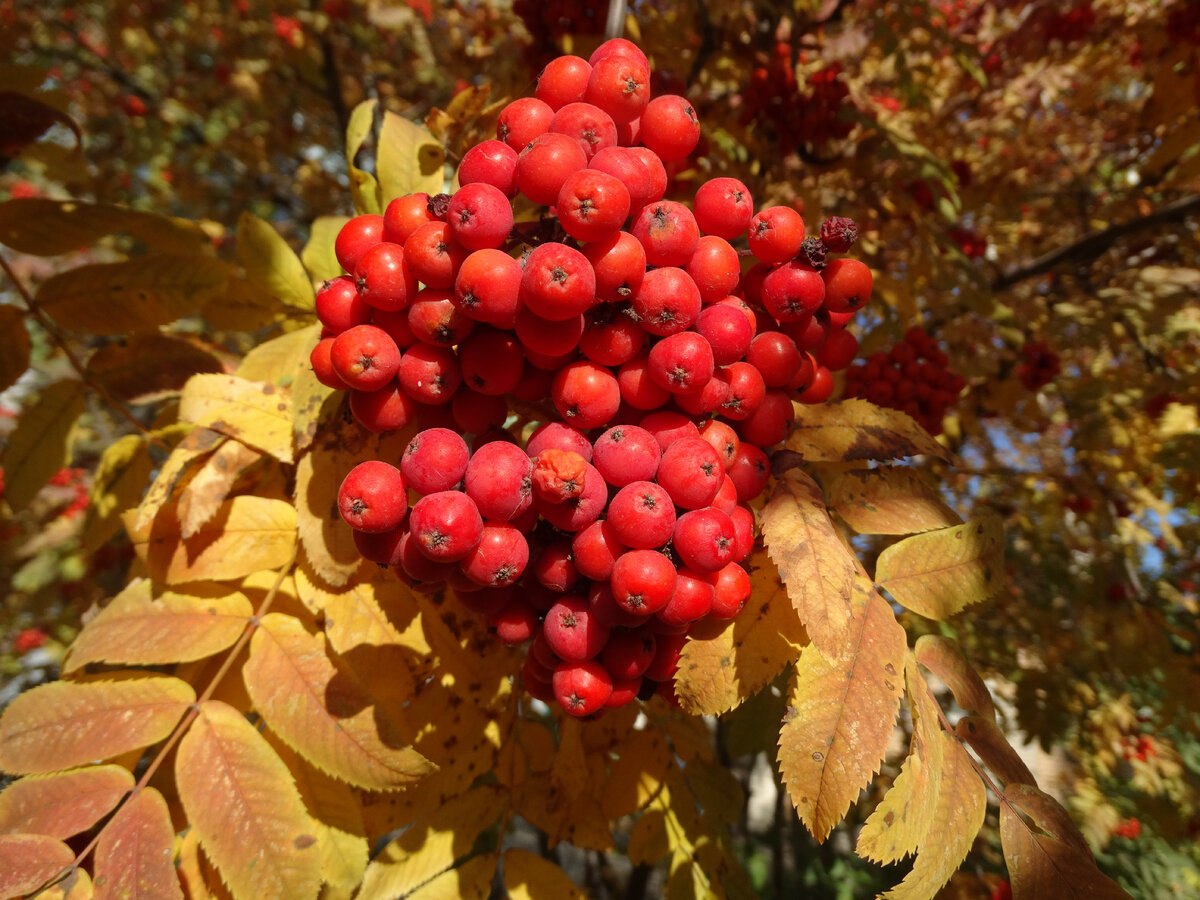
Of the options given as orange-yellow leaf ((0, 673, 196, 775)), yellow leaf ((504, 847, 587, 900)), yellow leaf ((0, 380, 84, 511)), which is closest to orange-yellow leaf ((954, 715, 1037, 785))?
yellow leaf ((504, 847, 587, 900))

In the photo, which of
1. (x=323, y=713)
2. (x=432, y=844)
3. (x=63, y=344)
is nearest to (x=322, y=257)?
(x=63, y=344)

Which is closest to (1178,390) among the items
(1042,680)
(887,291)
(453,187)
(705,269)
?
(1042,680)

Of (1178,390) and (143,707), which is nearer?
(143,707)

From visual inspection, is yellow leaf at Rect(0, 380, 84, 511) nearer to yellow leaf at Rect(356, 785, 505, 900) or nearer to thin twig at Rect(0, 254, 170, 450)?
thin twig at Rect(0, 254, 170, 450)

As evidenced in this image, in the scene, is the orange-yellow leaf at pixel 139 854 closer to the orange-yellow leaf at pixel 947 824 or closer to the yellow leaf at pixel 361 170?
the orange-yellow leaf at pixel 947 824

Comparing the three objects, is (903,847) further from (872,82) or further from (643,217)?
(872,82)
